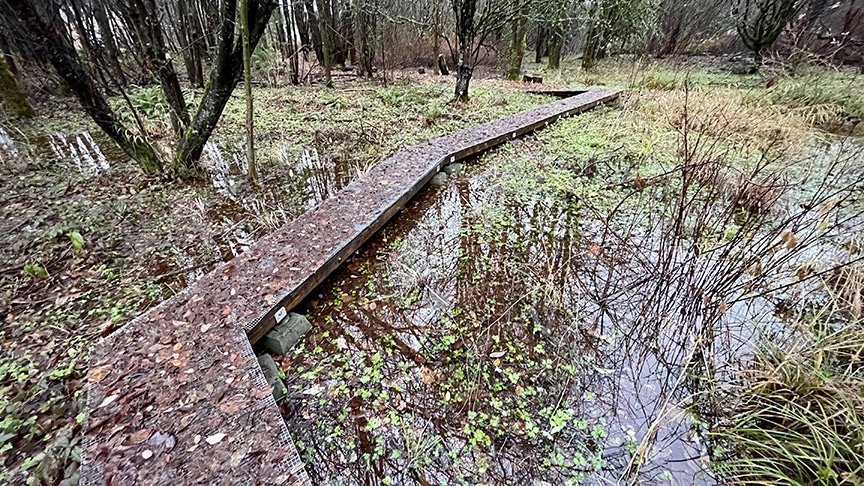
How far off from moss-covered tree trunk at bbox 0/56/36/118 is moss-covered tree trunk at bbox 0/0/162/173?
3674 mm

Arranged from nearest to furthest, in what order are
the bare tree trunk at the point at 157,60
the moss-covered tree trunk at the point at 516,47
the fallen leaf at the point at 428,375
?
1. the fallen leaf at the point at 428,375
2. the bare tree trunk at the point at 157,60
3. the moss-covered tree trunk at the point at 516,47

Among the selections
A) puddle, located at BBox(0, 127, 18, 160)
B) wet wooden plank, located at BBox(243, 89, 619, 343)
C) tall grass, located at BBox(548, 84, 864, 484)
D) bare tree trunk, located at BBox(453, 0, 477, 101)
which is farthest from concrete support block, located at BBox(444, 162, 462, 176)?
puddle, located at BBox(0, 127, 18, 160)

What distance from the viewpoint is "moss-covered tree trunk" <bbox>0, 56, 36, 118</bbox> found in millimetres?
5653

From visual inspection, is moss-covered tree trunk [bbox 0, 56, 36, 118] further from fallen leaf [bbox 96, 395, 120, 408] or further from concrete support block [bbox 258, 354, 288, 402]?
concrete support block [bbox 258, 354, 288, 402]

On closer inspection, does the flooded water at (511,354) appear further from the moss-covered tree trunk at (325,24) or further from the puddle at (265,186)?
the moss-covered tree trunk at (325,24)

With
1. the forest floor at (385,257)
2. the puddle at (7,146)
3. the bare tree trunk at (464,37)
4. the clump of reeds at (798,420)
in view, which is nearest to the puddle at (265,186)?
the forest floor at (385,257)

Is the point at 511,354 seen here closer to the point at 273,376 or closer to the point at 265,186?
the point at 273,376

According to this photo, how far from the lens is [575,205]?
3857mm

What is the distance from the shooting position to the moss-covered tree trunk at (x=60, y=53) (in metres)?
2.95

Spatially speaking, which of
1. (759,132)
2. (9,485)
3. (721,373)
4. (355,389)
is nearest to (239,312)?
(355,389)

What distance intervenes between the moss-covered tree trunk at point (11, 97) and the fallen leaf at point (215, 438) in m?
8.05

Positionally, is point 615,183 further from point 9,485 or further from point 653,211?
point 9,485

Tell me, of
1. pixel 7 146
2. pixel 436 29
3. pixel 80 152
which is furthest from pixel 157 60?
pixel 436 29

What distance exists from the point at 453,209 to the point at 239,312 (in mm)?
2417
